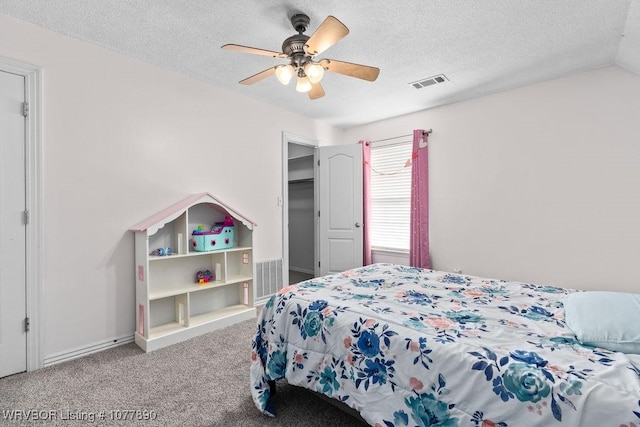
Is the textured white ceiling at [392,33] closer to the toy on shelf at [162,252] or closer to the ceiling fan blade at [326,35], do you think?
the ceiling fan blade at [326,35]

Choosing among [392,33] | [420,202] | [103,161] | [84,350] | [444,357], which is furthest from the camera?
[420,202]

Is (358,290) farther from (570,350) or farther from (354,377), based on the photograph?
(570,350)

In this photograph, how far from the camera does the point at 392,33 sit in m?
2.29

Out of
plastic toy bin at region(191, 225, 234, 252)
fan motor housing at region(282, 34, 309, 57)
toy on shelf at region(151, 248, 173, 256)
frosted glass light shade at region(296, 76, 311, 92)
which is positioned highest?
fan motor housing at region(282, 34, 309, 57)

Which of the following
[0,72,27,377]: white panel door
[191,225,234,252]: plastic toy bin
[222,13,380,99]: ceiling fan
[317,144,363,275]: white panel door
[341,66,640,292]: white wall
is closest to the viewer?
[222,13,380,99]: ceiling fan

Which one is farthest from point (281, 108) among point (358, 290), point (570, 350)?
point (570, 350)

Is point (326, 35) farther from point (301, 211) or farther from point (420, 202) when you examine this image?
point (301, 211)

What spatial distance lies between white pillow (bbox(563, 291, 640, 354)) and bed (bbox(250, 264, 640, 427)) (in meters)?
0.04

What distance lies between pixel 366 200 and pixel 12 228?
3668 mm

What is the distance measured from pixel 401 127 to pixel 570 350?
353 cm

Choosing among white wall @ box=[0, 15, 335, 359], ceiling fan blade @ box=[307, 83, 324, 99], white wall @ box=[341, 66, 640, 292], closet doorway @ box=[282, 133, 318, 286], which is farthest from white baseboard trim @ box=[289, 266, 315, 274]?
ceiling fan blade @ box=[307, 83, 324, 99]

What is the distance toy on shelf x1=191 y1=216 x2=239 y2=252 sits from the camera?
9.67ft

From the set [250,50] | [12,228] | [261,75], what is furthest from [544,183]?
[12,228]

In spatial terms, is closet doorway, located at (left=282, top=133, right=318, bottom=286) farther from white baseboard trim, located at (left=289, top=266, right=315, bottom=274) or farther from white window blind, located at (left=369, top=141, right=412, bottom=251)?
white window blind, located at (left=369, top=141, right=412, bottom=251)
